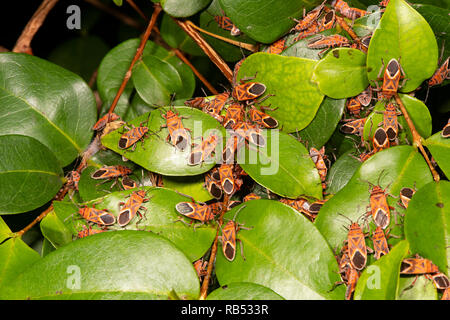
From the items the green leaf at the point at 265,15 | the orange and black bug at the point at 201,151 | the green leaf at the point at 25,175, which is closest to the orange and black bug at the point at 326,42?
the green leaf at the point at 265,15

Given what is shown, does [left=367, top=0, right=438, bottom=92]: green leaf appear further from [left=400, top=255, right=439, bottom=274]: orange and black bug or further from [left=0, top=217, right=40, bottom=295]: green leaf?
[left=0, top=217, right=40, bottom=295]: green leaf

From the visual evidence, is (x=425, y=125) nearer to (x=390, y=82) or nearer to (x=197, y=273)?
(x=390, y=82)

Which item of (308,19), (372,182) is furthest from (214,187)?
(308,19)

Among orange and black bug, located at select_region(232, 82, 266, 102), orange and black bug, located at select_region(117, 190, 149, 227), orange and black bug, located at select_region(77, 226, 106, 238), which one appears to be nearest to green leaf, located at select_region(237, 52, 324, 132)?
orange and black bug, located at select_region(232, 82, 266, 102)

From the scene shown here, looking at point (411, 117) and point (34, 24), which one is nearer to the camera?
point (411, 117)

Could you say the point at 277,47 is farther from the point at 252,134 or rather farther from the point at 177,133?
the point at 177,133

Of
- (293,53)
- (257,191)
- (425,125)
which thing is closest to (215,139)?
(257,191)

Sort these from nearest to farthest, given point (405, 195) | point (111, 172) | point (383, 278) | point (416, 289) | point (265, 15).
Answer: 1. point (383, 278)
2. point (416, 289)
3. point (405, 195)
4. point (265, 15)
5. point (111, 172)
